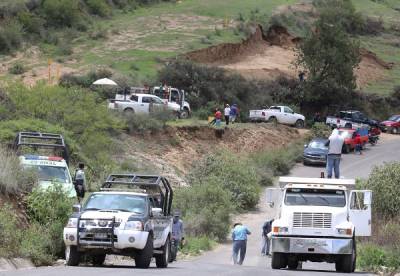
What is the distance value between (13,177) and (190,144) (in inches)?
1435

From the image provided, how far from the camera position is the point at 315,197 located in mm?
25875

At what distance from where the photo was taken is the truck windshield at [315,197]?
25.8 meters

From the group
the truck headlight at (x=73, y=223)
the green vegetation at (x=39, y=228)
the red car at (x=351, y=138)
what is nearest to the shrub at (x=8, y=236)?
the green vegetation at (x=39, y=228)

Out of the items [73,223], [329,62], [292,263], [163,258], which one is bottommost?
[329,62]

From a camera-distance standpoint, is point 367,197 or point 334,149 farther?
point 334,149

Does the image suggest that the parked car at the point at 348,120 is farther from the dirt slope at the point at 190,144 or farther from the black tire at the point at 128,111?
the black tire at the point at 128,111

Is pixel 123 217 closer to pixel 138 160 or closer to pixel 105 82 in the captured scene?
pixel 138 160

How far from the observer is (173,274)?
20797mm

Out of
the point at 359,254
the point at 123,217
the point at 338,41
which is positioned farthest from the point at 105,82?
the point at 123,217

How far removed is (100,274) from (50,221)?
7.07 m

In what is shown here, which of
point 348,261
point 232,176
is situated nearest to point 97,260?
point 348,261

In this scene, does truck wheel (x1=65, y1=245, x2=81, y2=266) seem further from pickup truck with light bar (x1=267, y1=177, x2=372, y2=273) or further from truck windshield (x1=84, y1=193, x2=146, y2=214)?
pickup truck with light bar (x1=267, y1=177, x2=372, y2=273)

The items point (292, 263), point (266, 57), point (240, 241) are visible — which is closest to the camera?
point (292, 263)

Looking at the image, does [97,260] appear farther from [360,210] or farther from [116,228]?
[360,210]
